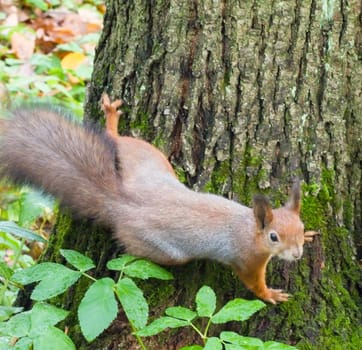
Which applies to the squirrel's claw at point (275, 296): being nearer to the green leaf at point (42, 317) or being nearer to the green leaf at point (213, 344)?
the green leaf at point (213, 344)

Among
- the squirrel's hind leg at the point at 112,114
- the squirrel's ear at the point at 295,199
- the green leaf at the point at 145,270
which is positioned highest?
the squirrel's hind leg at the point at 112,114

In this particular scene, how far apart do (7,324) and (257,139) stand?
110 centimetres

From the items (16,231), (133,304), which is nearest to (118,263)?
(133,304)

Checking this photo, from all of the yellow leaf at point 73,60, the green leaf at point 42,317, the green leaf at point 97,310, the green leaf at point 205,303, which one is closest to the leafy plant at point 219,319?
the green leaf at point 205,303

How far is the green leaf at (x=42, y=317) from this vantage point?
2188mm

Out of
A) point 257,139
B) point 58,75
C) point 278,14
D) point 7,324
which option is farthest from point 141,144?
point 58,75

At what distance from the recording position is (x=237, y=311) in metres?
2.17

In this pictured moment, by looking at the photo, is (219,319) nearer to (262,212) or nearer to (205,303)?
(205,303)

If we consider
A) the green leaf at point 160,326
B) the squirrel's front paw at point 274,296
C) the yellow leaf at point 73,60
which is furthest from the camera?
the yellow leaf at point 73,60

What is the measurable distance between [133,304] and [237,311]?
30 cm

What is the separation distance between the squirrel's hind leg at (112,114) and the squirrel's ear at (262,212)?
A: 66 cm

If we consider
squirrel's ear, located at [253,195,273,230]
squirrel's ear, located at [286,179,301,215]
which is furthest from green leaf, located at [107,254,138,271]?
squirrel's ear, located at [286,179,301,215]

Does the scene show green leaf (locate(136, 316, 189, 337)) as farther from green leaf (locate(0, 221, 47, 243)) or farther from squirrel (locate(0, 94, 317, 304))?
green leaf (locate(0, 221, 47, 243))

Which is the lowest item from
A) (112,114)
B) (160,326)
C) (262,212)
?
(160,326)
